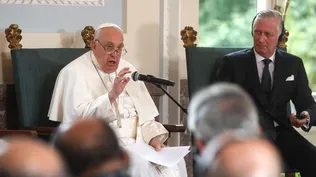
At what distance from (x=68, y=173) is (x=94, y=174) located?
3cm

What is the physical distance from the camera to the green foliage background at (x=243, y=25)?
5.19 metres

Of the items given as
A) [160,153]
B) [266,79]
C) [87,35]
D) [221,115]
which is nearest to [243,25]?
[266,79]

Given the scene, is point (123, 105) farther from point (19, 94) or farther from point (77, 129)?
point (77, 129)

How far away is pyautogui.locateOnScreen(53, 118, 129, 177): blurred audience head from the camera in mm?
794

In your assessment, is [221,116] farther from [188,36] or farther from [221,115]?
[188,36]

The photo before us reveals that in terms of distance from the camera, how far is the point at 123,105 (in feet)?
12.9

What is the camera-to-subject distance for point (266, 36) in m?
4.18

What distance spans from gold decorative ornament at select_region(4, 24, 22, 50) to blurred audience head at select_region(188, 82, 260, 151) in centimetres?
314

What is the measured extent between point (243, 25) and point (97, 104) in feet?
6.75

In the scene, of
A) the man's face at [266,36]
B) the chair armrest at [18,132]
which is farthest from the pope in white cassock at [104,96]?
the man's face at [266,36]

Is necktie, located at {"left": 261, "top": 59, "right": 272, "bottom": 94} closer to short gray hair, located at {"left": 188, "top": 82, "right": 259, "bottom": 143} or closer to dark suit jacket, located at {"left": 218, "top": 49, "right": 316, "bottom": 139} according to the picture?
dark suit jacket, located at {"left": 218, "top": 49, "right": 316, "bottom": 139}

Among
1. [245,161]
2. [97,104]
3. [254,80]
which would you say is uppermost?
[245,161]

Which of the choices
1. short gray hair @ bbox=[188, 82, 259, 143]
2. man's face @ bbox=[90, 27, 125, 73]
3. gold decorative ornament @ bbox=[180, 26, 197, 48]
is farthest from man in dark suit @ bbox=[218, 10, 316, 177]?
short gray hair @ bbox=[188, 82, 259, 143]

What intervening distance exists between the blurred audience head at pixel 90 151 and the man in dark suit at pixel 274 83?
320 cm
